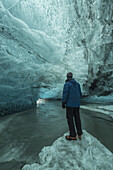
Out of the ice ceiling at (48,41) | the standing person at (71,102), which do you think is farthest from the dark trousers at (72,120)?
the ice ceiling at (48,41)

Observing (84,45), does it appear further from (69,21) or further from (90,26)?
(69,21)

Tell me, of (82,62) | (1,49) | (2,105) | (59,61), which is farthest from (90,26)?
(2,105)

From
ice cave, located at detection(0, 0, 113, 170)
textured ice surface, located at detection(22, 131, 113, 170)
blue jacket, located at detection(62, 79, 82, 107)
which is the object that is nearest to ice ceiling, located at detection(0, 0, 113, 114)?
ice cave, located at detection(0, 0, 113, 170)

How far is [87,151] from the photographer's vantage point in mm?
1843

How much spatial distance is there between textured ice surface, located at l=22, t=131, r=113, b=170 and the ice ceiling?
418cm

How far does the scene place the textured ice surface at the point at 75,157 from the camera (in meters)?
1.48

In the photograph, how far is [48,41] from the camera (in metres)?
6.09

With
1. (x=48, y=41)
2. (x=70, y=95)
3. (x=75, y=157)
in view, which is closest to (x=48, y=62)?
(x=48, y=41)

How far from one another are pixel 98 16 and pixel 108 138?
6790mm

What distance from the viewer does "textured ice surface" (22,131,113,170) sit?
148cm

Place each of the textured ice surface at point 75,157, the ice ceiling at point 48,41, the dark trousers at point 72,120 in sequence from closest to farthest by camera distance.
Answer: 1. the textured ice surface at point 75,157
2. the dark trousers at point 72,120
3. the ice ceiling at point 48,41

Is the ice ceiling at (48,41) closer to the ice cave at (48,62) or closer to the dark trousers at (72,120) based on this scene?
the ice cave at (48,62)

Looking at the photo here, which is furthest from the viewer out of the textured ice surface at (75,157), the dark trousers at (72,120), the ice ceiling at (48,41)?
the ice ceiling at (48,41)

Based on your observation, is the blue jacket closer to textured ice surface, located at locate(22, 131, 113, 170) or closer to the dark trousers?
the dark trousers
